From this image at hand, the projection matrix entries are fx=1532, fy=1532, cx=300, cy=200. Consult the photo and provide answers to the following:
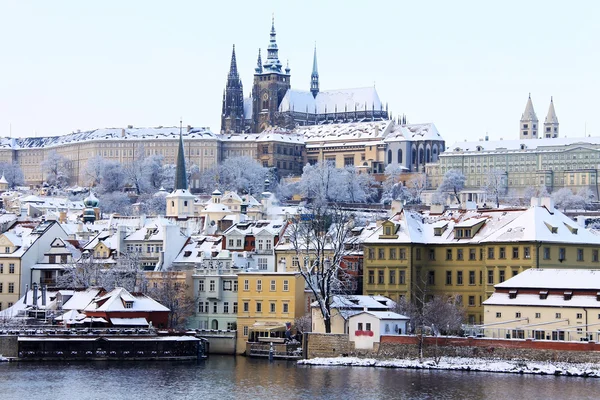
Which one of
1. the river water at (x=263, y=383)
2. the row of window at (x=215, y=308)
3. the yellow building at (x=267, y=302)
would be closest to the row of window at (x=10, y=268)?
the row of window at (x=215, y=308)

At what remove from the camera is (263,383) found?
6462cm

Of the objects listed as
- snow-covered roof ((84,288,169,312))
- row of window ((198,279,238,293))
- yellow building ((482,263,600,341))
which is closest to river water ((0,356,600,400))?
yellow building ((482,263,600,341))

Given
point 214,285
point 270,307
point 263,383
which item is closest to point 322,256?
point 270,307

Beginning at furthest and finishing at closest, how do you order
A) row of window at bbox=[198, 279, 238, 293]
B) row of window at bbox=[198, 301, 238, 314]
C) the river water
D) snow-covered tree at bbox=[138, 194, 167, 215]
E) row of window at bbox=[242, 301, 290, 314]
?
snow-covered tree at bbox=[138, 194, 167, 215] < row of window at bbox=[198, 279, 238, 293] < row of window at bbox=[198, 301, 238, 314] < row of window at bbox=[242, 301, 290, 314] < the river water

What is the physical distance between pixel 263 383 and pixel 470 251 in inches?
783

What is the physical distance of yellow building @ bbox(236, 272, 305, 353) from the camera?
7950 cm

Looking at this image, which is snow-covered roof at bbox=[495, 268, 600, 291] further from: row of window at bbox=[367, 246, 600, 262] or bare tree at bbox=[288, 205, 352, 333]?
bare tree at bbox=[288, 205, 352, 333]

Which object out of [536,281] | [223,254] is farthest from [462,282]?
[223,254]

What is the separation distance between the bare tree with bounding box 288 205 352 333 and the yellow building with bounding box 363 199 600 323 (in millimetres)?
2498

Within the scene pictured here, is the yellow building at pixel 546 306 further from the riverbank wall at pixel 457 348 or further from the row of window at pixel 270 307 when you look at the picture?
the row of window at pixel 270 307

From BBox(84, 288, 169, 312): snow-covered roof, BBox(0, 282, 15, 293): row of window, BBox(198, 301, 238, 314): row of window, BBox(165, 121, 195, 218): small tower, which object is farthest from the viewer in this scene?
BBox(165, 121, 195, 218): small tower

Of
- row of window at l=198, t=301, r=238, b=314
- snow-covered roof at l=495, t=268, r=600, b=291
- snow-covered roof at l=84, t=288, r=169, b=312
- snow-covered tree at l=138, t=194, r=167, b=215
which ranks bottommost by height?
row of window at l=198, t=301, r=238, b=314

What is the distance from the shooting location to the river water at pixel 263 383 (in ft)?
198

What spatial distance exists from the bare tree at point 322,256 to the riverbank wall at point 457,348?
56.5 inches
